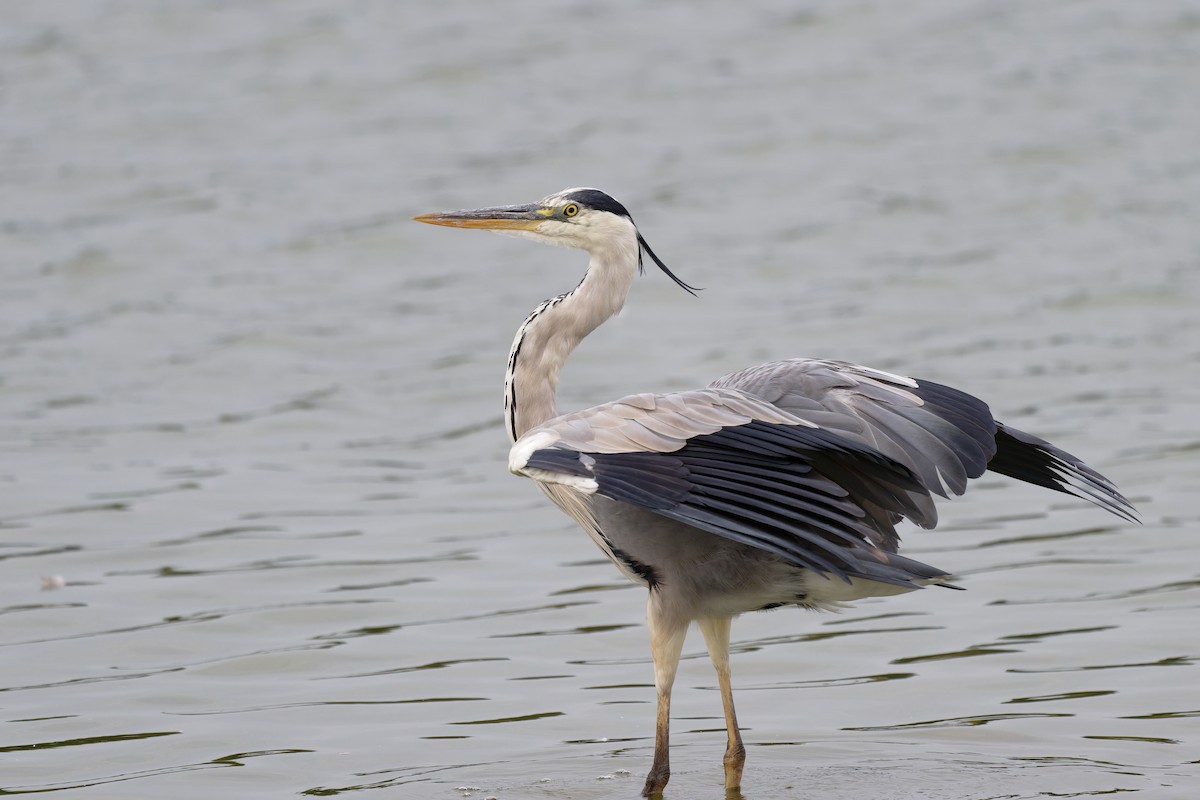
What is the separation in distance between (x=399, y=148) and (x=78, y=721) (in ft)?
40.3

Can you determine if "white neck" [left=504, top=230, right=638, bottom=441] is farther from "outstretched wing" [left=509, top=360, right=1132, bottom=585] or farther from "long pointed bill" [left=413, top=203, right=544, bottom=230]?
"outstretched wing" [left=509, top=360, right=1132, bottom=585]

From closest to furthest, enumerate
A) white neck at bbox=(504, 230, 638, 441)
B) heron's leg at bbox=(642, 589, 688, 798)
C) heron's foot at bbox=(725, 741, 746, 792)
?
heron's leg at bbox=(642, 589, 688, 798) < heron's foot at bbox=(725, 741, 746, 792) < white neck at bbox=(504, 230, 638, 441)

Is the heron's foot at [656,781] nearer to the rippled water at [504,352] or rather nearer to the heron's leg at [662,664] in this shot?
the heron's leg at [662,664]

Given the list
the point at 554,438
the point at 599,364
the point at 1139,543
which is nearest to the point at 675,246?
the point at 599,364

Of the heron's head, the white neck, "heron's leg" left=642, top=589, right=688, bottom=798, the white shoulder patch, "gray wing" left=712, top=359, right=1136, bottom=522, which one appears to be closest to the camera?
the white shoulder patch

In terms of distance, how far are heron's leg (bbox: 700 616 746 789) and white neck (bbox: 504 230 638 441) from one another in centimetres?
96

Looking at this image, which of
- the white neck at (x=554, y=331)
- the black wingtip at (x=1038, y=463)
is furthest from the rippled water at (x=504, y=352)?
the white neck at (x=554, y=331)

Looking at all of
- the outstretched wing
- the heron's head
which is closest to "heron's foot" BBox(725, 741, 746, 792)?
the outstretched wing

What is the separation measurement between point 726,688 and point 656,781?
41 cm

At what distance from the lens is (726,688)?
19.3 ft

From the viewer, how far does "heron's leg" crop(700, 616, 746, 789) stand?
5805mm

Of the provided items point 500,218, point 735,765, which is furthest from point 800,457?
point 500,218

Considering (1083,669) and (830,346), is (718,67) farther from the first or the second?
(1083,669)

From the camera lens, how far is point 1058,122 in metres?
18.2
